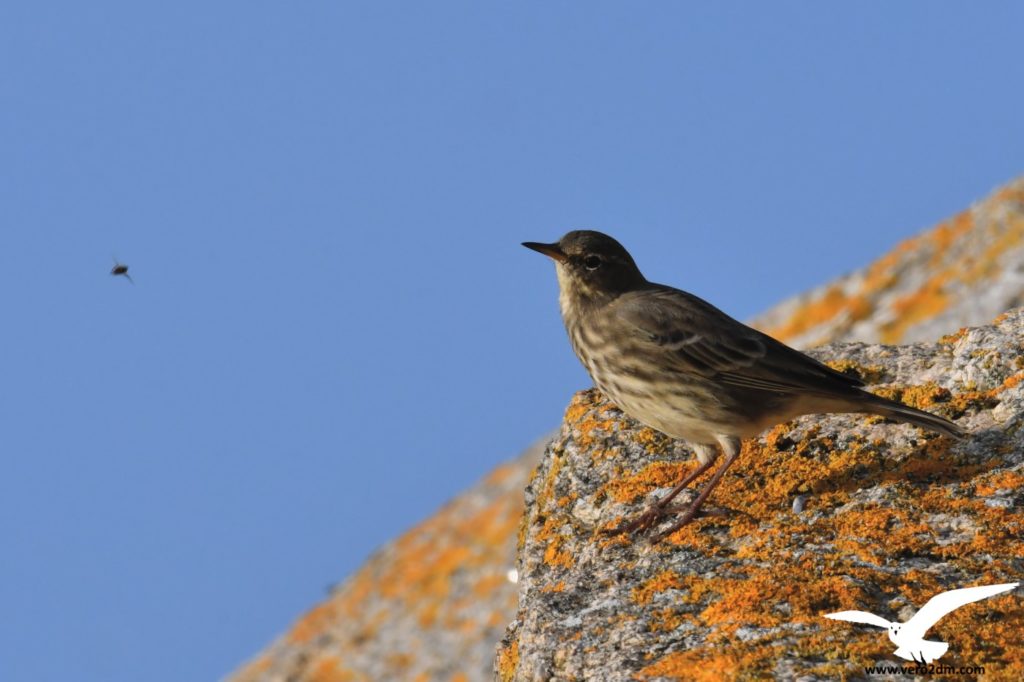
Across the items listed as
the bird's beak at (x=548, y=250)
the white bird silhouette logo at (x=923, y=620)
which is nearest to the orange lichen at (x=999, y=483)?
the white bird silhouette logo at (x=923, y=620)

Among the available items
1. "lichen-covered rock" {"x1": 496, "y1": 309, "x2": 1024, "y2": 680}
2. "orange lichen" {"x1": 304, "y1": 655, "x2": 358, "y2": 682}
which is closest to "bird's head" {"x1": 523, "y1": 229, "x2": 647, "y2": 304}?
"lichen-covered rock" {"x1": 496, "y1": 309, "x2": 1024, "y2": 680}

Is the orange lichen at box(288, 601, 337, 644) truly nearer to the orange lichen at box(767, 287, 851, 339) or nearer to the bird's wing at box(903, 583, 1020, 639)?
the orange lichen at box(767, 287, 851, 339)

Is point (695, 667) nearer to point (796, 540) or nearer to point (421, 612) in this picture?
point (796, 540)

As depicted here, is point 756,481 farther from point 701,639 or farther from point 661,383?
point 701,639

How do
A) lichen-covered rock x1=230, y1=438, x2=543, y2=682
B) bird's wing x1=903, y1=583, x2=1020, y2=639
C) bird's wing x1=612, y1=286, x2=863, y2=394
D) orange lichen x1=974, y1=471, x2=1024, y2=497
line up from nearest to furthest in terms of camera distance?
bird's wing x1=903, y1=583, x2=1020, y2=639, orange lichen x1=974, y1=471, x2=1024, y2=497, bird's wing x1=612, y1=286, x2=863, y2=394, lichen-covered rock x1=230, y1=438, x2=543, y2=682

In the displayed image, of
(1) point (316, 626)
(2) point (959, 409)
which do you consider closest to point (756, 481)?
(2) point (959, 409)

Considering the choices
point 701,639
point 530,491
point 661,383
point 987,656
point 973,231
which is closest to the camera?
point 987,656
